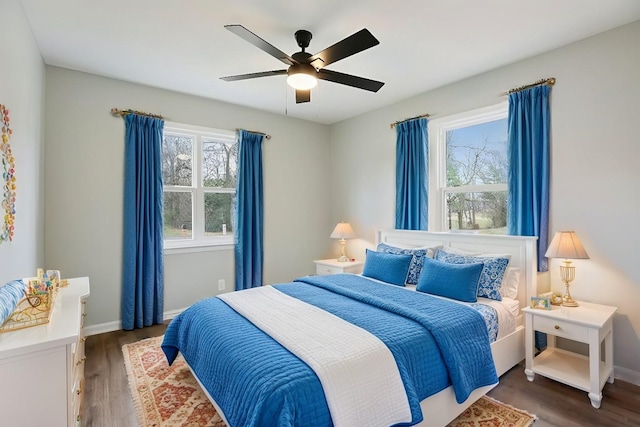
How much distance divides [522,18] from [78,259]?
454cm

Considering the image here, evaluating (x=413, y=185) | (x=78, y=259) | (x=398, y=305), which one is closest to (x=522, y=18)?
(x=413, y=185)

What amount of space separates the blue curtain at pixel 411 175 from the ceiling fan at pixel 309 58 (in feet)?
5.29

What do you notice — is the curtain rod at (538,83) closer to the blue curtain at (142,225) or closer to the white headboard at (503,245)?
the white headboard at (503,245)

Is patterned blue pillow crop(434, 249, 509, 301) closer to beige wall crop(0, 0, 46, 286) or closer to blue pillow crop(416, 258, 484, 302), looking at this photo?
blue pillow crop(416, 258, 484, 302)

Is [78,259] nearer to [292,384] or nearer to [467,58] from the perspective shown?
[292,384]

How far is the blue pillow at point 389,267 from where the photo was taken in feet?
10.7

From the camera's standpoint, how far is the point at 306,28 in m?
2.55

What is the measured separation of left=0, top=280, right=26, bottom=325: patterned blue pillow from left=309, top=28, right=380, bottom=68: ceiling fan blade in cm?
217

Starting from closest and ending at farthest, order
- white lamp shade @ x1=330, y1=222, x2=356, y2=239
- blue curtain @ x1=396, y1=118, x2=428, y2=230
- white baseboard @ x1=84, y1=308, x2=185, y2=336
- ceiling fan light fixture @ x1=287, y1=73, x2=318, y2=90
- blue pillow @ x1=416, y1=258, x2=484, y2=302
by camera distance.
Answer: ceiling fan light fixture @ x1=287, y1=73, x2=318, y2=90, blue pillow @ x1=416, y1=258, x2=484, y2=302, white baseboard @ x1=84, y1=308, x2=185, y2=336, blue curtain @ x1=396, y1=118, x2=428, y2=230, white lamp shade @ x1=330, y1=222, x2=356, y2=239

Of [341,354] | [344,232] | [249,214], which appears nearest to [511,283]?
[341,354]

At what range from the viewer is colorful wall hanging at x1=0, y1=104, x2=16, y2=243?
194 centimetres

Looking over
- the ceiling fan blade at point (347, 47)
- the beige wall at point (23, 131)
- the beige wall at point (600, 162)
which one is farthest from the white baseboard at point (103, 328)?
the beige wall at point (600, 162)

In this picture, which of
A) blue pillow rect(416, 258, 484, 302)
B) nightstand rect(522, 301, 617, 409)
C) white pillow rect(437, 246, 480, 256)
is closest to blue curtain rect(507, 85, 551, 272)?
white pillow rect(437, 246, 480, 256)

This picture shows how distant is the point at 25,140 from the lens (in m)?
2.47
